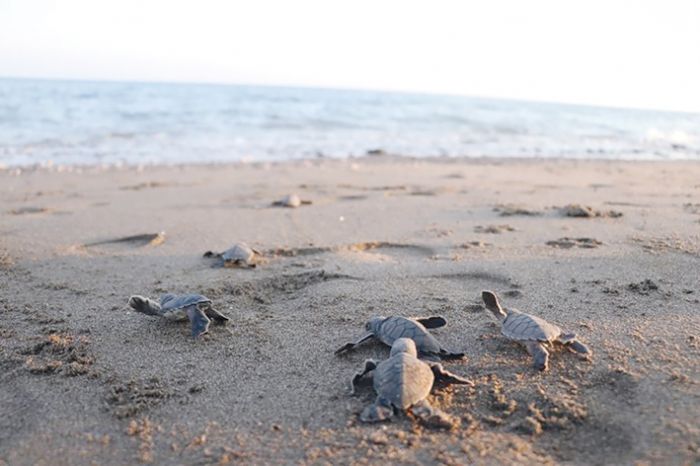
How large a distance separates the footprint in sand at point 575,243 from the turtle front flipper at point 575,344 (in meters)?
1.83

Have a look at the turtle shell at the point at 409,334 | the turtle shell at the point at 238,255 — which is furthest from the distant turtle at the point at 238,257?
the turtle shell at the point at 409,334

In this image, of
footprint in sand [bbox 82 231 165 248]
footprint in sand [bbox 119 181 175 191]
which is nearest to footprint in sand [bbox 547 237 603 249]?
footprint in sand [bbox 82 231 165 248]

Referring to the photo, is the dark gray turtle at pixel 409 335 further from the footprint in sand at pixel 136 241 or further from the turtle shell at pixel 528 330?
the footprint in sand at pixel 136 241

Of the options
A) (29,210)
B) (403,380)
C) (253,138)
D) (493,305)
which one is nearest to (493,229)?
(493,305)

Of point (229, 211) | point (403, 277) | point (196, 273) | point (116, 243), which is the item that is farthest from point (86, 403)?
point (229, 211)

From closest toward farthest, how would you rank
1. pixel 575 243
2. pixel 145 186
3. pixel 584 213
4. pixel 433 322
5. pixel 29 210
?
pixel 433 322, pixel 575 243, pixel 584 213, pixel 29 210, pixel 145 186

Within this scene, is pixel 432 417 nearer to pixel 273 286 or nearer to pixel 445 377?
pixel 445 377

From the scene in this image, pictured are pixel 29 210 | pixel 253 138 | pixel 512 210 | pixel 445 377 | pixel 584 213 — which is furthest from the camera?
pixel 253 138

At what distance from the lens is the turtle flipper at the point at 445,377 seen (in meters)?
2.10

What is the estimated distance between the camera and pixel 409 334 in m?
2.38

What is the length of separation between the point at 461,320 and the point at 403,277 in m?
0.74

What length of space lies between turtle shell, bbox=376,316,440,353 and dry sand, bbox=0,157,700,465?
4.2 inches

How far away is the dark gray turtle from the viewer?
2346 mm

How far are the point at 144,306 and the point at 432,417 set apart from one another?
5.12 feet
